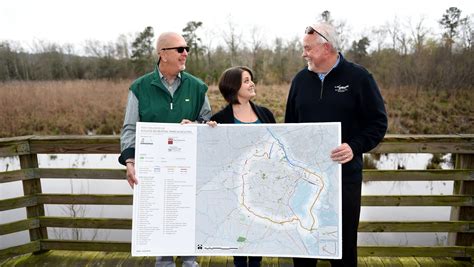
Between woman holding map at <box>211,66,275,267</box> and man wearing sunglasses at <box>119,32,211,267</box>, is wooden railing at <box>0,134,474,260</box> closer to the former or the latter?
man wearing sunglasses at <box>119,32,211,267</box>

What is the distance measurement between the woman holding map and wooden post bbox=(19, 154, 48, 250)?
1725 mm

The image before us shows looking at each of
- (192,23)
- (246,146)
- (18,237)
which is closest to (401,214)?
(246,146)

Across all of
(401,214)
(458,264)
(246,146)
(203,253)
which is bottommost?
(401,214)

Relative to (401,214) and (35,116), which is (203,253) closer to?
(401,214)

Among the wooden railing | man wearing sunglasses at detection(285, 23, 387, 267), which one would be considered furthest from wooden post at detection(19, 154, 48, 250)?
man wearing sunglasses at detection(285, 23, 387, 267)

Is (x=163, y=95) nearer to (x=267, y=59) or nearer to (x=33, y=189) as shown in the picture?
(x=33, y=189)

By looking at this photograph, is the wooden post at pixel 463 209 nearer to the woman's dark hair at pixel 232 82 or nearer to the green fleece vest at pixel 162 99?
the woman's dark hair at pixel 232 82

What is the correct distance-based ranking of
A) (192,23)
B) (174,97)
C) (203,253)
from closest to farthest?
(203,253) → (174,97) → (192,23)

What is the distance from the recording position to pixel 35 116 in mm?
13281

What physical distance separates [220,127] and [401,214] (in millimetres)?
5532

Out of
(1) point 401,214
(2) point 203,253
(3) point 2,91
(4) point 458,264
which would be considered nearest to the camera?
(2) point 203,253

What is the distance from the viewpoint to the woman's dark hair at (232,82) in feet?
7.92

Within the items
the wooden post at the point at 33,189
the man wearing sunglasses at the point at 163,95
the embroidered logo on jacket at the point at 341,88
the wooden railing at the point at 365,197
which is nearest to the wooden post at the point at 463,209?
the wooden railing at the point at 365,197

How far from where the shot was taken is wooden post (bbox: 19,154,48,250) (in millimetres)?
3025
